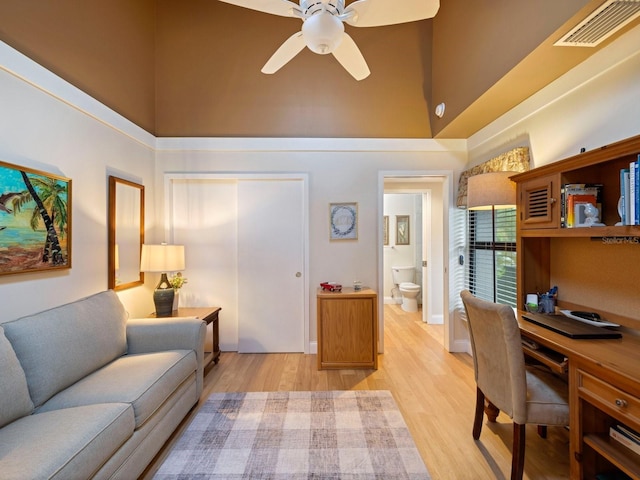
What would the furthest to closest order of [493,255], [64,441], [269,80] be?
[269,80], [493,255], [64,441]

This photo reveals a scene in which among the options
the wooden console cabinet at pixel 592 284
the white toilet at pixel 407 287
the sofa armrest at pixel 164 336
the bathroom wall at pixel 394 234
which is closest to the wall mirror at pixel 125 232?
the sofa armrest at pixel 164 336

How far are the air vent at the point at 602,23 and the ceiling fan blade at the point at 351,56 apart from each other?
1.15 m

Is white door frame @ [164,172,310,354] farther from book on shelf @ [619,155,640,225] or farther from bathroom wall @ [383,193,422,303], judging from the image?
bathroom wall @ [383,193,422,303]

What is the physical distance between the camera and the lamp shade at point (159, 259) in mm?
2705

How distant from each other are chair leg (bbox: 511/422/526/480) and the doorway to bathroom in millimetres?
1848

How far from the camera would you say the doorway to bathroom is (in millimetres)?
3543

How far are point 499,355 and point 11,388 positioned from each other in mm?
2451

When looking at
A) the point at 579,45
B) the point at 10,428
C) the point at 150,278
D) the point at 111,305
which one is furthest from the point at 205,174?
the point at 579,45

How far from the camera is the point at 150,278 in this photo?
10.3 feet

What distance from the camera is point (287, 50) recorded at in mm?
1903

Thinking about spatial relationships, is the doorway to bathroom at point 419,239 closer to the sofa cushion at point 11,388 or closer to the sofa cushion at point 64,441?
the sofa cushion at point 64,441

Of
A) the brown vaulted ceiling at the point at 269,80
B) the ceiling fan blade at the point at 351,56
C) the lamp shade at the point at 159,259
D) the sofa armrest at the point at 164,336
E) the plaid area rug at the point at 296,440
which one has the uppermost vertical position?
the brown vaulted ceiling at the point at 269,80

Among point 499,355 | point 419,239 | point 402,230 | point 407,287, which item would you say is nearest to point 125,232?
point 499,355

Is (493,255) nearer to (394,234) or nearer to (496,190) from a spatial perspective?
(496,190)
